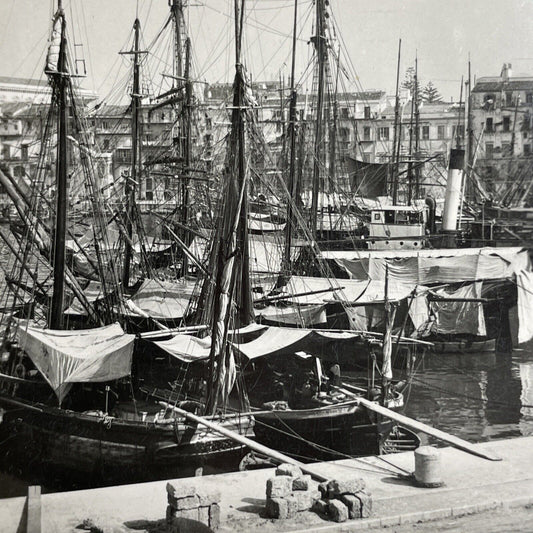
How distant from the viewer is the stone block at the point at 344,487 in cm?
1105

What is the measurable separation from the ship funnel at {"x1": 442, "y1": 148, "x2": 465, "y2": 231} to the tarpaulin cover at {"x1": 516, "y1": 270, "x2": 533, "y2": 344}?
9.74 m

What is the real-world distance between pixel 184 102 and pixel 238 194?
57.7 feet

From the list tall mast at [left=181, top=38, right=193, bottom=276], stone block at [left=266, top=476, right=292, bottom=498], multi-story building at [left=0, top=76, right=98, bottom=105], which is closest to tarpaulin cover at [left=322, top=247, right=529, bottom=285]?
tall mast at [left=181, top=38, right=193, bottom=276]

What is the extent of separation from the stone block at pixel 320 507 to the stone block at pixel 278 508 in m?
→ 0.51

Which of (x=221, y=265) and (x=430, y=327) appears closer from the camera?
(x=221, y=265)

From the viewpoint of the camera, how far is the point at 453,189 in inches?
1395

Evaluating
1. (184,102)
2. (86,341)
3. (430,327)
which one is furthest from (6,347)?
(184,102)

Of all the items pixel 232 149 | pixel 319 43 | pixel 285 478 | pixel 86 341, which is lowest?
pixel 285 478

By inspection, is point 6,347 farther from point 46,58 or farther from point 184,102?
point 184,102

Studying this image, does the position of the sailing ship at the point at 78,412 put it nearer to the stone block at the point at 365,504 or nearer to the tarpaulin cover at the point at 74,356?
the tarpaulin cover at the point at 74,356

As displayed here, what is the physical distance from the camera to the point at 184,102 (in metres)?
33.1

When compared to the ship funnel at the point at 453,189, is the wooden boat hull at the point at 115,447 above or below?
below

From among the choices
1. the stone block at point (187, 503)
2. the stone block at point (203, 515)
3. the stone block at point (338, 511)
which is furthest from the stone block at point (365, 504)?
the stone block at point (187, 503)

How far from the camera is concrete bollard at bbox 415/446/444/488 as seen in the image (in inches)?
478
